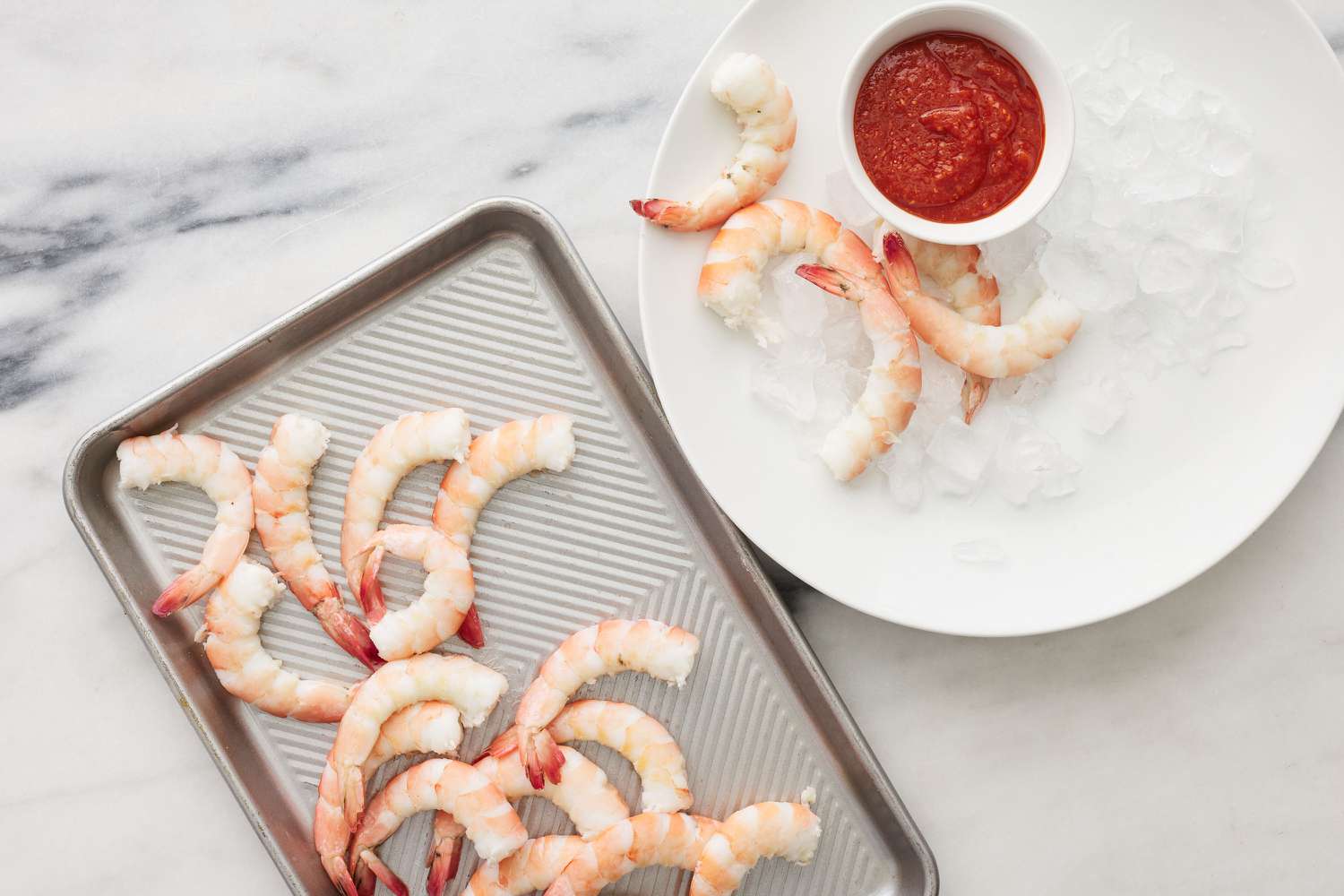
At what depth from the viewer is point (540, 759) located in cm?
212

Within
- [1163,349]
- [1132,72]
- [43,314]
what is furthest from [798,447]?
[43,314]

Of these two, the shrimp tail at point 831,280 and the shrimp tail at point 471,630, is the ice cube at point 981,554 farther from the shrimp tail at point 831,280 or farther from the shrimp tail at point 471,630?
the shrimp tail at point 471,630

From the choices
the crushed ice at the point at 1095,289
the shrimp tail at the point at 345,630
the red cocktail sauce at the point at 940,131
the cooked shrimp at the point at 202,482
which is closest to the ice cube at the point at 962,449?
the crushed ice at the point at 1095,289

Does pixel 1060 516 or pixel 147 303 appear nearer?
pixel 1060 516

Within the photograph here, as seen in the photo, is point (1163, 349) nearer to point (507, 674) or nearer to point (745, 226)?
point (745, 226)

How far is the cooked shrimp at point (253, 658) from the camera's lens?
2.16 meters

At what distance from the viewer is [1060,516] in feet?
7.00

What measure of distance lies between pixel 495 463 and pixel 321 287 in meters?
0.63

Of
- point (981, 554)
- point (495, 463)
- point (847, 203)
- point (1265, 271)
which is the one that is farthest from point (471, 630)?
point (1265, 271)

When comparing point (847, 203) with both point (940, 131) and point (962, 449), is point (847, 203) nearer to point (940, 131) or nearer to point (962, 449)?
point (940, 131)

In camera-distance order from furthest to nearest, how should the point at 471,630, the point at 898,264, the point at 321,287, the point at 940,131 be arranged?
the point at 321,287, the point at 471,630, the point at 898,264, the point at 940,131

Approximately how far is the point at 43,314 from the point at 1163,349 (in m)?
2.48

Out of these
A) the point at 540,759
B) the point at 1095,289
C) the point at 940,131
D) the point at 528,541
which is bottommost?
the point at 540,759

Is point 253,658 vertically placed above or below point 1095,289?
above
